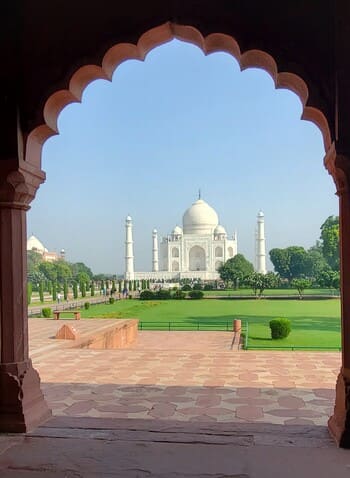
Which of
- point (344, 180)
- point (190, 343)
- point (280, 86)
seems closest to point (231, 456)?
point (344, 180)

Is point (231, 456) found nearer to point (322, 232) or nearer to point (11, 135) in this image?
point (11, 135)

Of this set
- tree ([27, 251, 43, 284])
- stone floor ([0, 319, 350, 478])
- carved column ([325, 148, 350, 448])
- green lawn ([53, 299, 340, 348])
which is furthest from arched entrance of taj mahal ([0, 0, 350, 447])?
tree ([27, 251, 43, 284])

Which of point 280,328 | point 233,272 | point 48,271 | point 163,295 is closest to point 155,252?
point 48,271

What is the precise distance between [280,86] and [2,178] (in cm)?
191

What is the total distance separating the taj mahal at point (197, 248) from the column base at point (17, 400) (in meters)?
58.1

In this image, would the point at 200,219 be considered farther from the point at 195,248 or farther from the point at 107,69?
the point at 107,69

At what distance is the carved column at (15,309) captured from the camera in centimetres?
307

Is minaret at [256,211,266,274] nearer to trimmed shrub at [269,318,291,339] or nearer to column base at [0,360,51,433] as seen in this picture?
trimmed shrub at [269,318,291,339]

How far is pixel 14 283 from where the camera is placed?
10.5 ft

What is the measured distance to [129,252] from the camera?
63594mm

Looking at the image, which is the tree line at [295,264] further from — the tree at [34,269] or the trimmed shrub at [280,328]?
the tree at [34,269]

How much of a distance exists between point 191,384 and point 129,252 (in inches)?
2319

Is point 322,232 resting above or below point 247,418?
above

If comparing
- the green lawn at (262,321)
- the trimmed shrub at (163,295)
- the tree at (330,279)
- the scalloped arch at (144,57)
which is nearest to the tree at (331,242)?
the tree at (330,279)
